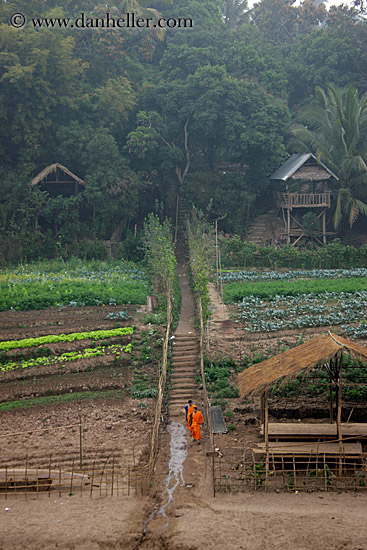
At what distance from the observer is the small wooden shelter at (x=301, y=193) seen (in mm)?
35750

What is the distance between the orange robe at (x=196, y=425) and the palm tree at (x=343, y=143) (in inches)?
959

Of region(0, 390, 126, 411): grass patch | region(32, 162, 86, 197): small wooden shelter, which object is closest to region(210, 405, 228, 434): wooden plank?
region(0, 390, 126, 411): grass patch

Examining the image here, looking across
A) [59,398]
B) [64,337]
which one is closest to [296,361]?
[59,398]

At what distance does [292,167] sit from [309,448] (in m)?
25.4

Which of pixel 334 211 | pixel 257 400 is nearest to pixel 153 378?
pixel 257 400

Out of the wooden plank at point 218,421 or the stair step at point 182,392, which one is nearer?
A: the wooden plank at point 218,421

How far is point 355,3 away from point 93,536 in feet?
147

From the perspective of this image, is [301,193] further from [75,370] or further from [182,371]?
[75,370]

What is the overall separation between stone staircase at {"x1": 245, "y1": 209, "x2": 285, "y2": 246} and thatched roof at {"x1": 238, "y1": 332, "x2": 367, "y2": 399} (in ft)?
77.2

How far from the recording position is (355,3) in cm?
4475

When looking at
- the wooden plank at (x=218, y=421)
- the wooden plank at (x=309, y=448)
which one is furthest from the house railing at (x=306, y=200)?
the wooden plank at (x=309, y=448)

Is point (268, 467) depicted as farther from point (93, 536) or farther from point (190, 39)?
point (190, 39)

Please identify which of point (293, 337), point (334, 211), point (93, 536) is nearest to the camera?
point (93, 536)

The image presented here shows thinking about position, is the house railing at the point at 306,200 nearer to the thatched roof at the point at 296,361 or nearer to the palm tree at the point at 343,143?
the palm tree at the point at 343,143
